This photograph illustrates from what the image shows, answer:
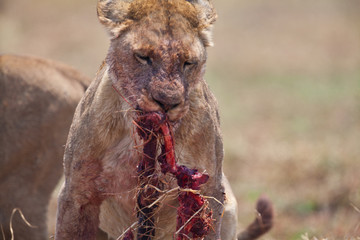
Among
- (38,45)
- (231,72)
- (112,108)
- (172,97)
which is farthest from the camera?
(38,45)

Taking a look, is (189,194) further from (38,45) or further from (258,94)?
(38,45)

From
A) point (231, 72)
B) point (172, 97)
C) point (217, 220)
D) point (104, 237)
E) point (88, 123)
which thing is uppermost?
point (172, 97)

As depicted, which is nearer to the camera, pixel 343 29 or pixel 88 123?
pixel 88 123

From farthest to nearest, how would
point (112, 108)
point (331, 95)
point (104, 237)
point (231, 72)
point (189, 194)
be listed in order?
point (231, 72) < point (331, 95) < point (104, 237) < point (112, 108) < point (189, 194)

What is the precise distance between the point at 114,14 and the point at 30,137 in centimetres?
202

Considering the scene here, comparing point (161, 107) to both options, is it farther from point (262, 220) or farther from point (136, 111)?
point (262, 220)

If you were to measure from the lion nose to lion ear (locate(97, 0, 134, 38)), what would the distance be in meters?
0.52

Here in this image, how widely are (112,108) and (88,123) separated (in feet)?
0.54

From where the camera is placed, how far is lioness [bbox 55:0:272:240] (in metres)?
3.02

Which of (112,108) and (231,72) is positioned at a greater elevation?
(112,108)

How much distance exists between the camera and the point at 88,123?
350cm

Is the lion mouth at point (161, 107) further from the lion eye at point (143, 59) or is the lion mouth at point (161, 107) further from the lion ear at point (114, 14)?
the lion ear at point (114, 14)

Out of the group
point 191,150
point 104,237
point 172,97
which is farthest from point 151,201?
point 104,237

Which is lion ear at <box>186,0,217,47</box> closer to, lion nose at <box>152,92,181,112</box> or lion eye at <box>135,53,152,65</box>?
lion eye at <box>135,53,152,65</box>
